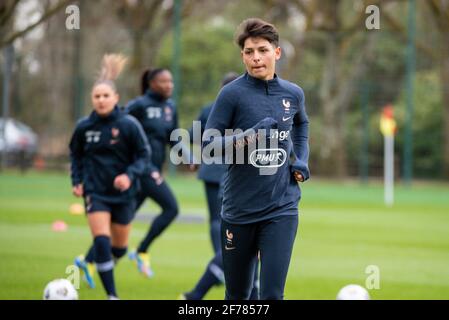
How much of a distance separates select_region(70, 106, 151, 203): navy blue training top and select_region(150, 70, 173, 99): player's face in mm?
2101

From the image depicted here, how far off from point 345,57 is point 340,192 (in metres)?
8.42

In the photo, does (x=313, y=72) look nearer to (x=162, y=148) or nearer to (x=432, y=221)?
(x=432, y=221)

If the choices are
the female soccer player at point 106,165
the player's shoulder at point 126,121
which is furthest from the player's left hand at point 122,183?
the player's shoulder at point 126,121

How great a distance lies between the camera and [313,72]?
102 feet

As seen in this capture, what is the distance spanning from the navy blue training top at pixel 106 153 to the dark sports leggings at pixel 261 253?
2.96 meters

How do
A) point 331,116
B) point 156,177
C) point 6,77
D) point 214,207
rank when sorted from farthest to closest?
point 331,116, point 6,77, point 156,177, point 214,207

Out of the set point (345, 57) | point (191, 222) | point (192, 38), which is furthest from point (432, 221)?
point (192, 38)

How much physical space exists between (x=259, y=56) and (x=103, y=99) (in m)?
3.19

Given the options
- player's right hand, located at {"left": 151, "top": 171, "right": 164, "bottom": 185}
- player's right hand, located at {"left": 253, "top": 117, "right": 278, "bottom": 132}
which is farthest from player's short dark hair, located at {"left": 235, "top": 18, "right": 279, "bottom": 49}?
player's right hand, located at {"left": 151, "top": 171, "right": 164, "bottom": 185}

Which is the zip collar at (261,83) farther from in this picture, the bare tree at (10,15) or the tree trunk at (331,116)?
the tree trunk at (331,116)

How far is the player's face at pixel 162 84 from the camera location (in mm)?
11578

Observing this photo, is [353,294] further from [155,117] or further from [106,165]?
[155,117]

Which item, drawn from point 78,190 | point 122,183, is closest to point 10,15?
point 78,190

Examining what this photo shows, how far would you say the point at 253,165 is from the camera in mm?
6480
